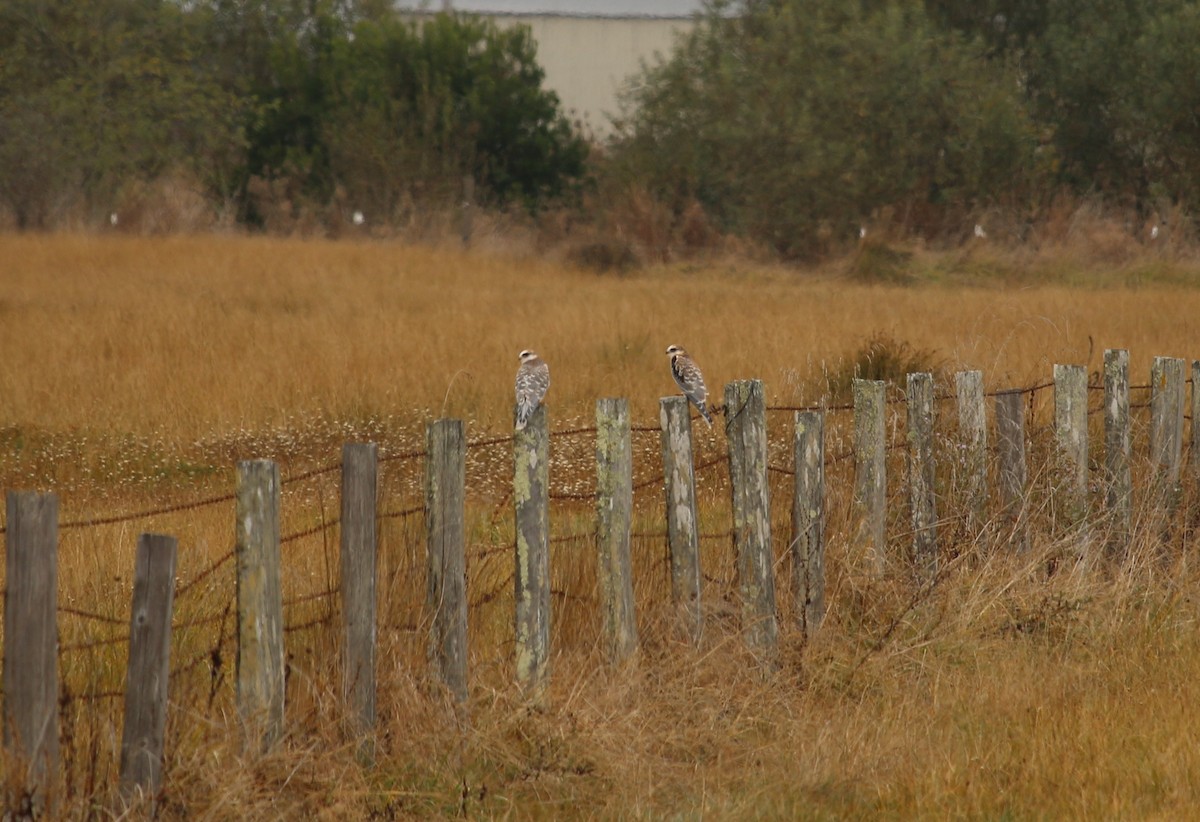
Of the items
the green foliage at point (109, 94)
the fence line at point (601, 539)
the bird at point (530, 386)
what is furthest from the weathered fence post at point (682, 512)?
the green foliage at point (109, 94)

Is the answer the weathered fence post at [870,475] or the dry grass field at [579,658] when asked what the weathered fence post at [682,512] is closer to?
the dry grass field at [579,658]

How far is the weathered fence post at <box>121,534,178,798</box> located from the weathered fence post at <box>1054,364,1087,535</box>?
4427 millimetres

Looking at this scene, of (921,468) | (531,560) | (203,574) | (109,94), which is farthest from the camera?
(109,94)

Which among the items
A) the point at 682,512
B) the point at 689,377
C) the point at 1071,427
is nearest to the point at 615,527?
the point at 682,512

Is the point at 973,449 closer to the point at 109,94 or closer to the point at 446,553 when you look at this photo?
the point at 446,553

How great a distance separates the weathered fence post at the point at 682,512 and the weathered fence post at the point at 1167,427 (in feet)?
9.86

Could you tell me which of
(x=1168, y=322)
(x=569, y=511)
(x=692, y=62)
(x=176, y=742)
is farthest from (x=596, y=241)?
(x=176, y=742)

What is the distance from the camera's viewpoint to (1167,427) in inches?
296

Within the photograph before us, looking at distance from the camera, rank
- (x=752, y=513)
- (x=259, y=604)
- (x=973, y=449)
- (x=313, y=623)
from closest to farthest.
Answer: (x=259, y=604), (x=313, y=623), (x=752, y=513), (x=973, y=449)

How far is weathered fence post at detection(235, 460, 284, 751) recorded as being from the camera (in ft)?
13.6

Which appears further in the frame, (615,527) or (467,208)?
(467,208)

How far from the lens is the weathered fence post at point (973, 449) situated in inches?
263

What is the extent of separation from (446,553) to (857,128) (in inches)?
1115

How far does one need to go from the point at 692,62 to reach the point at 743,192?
7680 millimetres
